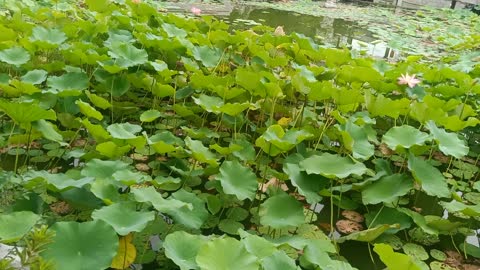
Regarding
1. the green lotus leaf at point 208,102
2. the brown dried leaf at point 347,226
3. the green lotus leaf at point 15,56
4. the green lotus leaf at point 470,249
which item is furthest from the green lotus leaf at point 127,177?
the green lotus leaf at point 470,249

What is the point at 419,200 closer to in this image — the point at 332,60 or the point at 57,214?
the point at 332,60

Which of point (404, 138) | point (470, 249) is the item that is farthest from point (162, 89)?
point (470, 249)

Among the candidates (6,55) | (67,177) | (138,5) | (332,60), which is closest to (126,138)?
(67,177)

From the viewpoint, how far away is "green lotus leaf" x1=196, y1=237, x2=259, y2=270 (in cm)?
115

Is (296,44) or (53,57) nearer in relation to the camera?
(53,57)

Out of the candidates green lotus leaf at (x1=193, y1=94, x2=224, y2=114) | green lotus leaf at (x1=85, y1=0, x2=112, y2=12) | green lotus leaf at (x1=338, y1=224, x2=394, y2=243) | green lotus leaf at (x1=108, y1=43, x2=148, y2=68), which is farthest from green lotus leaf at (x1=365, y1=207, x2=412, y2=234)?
green lotus leaf at (x1=85, y1=0, x2=112, y2=12)

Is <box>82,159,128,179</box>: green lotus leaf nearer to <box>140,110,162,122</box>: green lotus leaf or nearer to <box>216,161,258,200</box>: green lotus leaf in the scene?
<box>216,161,258,200</box>: green lotus leaf

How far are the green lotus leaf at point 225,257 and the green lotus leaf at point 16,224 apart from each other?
450 millimetres

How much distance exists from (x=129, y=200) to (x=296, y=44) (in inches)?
73.8

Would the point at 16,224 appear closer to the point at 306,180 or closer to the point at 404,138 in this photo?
the point at 306,180

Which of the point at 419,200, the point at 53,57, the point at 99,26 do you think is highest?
the point at 99,26

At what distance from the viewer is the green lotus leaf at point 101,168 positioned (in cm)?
159

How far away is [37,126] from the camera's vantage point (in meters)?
1.77

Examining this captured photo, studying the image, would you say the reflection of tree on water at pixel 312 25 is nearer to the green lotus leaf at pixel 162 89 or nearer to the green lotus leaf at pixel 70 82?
the green lotus leaf at pixel 162 89
